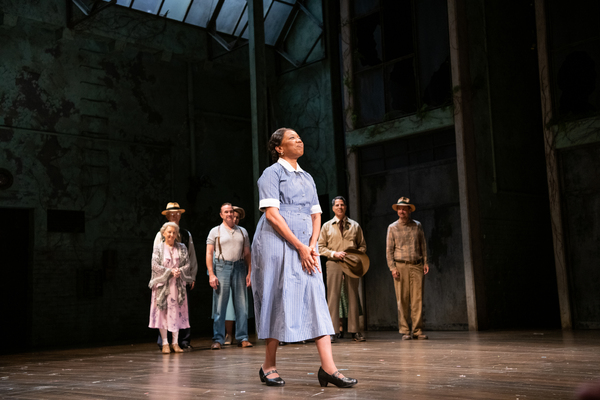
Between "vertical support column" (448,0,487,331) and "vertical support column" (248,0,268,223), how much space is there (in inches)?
124

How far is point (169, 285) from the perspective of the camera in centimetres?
771

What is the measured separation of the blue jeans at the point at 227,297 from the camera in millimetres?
8023

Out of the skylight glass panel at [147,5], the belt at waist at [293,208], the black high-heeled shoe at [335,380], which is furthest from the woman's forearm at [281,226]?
the skylight glass panel at [147,5]

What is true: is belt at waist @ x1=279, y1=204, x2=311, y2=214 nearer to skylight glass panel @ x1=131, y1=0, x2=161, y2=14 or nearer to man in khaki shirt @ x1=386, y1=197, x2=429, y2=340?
man in khaki shirt @ x1=386, y1=197, x2=429, y2=340

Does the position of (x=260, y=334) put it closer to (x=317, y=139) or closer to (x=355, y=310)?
(x=355, y=310)

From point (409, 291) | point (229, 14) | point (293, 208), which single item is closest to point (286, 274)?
point (293, 208)

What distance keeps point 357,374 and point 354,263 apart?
399 centimetres

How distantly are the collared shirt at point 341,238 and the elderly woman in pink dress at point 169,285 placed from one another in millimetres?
1828

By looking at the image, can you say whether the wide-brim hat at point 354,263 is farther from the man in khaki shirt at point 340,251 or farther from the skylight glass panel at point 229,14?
the skylight glass panel at point 229,14

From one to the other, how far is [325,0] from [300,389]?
11837 millimetres

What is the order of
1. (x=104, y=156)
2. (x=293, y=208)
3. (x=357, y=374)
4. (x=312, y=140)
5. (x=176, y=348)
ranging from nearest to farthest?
(x=293, y=208) → (x=357, y=374) → (x=176, y=348) → (x=104, y=156) → (x=312, y=140)

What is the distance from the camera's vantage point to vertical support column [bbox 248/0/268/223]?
359 inches

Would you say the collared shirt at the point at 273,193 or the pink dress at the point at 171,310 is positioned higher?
the collared shirt at the point at 273,193

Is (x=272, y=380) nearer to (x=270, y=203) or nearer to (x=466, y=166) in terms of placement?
(x=270, y=203)
